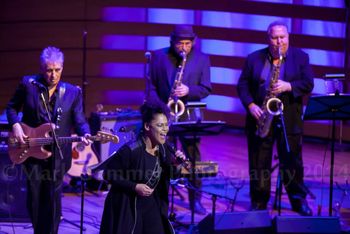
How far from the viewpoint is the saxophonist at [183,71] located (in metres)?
6.83

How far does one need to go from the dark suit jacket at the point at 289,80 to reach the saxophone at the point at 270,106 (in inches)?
3.1

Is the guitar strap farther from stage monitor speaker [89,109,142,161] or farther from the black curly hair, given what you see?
stage monitor speaker [89,109,142,161]

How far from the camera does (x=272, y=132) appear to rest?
22.3 feet

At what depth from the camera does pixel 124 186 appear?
470 cm

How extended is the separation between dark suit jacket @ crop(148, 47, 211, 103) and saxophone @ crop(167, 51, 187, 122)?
0.06 meters

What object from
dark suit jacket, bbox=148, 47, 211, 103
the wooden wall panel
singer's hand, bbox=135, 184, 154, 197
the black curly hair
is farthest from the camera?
the wooden wall panel

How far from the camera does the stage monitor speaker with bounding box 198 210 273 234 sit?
5.24 metres

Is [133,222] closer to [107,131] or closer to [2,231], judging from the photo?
[107,131]

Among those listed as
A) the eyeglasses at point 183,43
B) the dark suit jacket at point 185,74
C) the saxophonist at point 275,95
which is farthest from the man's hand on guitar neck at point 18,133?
the saxophonist at point 275,95

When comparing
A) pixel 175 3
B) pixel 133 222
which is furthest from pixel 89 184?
pixel 175 3

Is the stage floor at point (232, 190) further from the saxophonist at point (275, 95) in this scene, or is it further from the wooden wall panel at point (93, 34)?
the wooden wall panel at point (93, 34)

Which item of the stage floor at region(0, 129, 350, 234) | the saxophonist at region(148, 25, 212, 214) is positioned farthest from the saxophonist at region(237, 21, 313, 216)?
the saxophonist at region(148, 25, 212, 214)

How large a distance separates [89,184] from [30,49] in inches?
152

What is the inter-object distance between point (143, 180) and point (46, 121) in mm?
1233
